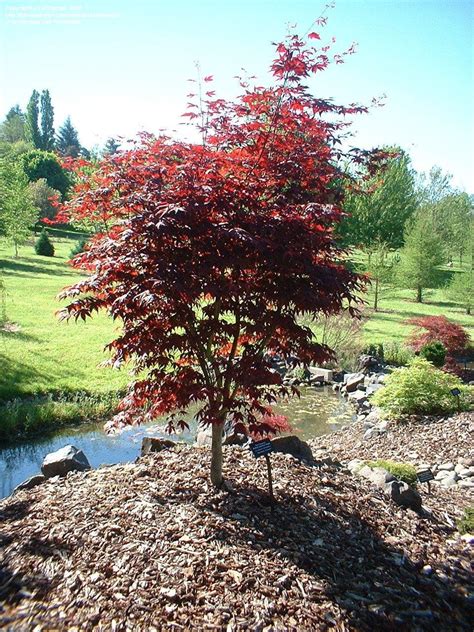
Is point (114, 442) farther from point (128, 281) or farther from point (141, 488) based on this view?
point (128, 281)

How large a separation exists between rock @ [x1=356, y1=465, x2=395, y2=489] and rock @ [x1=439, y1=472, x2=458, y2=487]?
1167 millimetres

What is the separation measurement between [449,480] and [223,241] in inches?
176

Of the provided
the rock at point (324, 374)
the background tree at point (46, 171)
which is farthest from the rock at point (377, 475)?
the background tree at point (46, 171)

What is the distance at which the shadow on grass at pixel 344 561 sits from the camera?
304 cm

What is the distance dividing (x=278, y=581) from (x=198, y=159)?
3.10 metres

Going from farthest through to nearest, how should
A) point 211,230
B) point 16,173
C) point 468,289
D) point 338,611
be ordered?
1. point 16,173
2. point 468,289
3. point 211,230
4. point 338,611

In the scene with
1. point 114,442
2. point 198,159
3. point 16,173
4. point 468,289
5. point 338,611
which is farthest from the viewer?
point 16,173

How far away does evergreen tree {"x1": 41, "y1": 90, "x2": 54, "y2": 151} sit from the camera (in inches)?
2468

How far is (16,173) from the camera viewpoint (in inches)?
1235

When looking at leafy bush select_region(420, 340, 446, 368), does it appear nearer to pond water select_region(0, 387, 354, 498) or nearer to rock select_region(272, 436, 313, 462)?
pond water select_region(0, 387, 354, 498)

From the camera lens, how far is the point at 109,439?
27.6ft

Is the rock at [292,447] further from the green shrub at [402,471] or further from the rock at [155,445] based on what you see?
the rock at [155,445]

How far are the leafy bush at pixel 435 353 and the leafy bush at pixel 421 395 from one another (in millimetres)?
3353

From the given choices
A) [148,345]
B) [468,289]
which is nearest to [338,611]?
[148,345]
